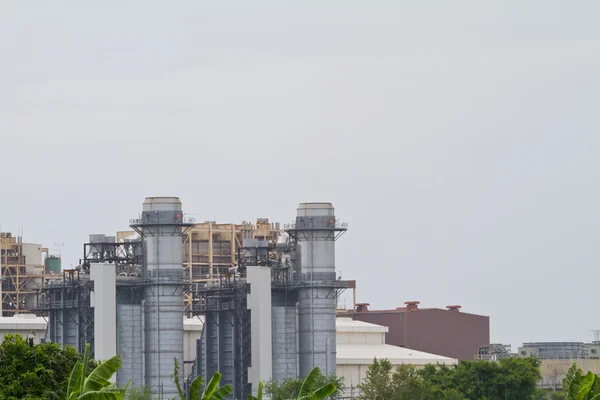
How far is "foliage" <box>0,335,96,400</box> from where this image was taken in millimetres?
57406

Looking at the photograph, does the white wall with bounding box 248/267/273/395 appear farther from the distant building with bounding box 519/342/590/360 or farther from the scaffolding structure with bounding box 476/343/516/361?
the distant building with bounding box 519/342/590/360

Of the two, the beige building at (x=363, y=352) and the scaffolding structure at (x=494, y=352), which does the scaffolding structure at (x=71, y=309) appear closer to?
the beige building at (x=363, y=352)

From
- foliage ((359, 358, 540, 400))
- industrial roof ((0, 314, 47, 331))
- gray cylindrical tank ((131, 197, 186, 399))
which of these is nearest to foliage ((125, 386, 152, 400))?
gray cylindrical tank ((131, 197, 186, 399))

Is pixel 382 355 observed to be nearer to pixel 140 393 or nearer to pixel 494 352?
pixel 494 352

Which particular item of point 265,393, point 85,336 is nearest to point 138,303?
point 85,336

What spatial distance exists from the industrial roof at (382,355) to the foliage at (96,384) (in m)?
75.2

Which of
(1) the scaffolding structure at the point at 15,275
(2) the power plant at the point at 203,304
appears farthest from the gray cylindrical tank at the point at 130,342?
(1) the scaffolding structure at the point at 15,275

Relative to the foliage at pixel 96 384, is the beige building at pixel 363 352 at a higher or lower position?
higher

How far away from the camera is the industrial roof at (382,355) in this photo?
124875 millimetres

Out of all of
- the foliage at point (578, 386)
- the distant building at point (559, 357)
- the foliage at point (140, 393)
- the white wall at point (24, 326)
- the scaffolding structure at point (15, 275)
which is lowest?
the foliage at point (140, 393)

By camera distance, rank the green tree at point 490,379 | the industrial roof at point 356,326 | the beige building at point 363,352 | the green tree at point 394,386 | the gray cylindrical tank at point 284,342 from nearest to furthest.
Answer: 1. the green tree at point 394,386
2. the green tree at point 490,379
3. the gray cylindrical tank at point 284,342
4. the beige building at point 363,352
5. the industrial roof at point 356,326

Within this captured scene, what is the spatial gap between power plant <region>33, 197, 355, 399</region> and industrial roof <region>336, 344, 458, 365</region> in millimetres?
11639

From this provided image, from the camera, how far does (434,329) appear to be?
144 m

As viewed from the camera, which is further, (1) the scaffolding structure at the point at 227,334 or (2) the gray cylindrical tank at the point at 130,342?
A: (1) the scaffolding structure at the point at 227,334
